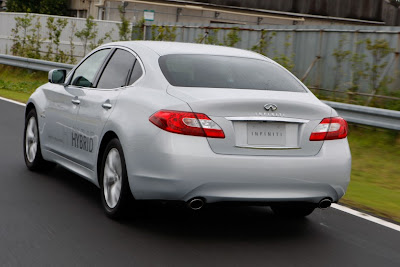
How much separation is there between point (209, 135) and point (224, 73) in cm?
94

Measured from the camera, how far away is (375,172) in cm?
1084

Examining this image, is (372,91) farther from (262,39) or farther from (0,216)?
(0,216)

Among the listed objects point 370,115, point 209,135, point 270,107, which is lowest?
point 370,115

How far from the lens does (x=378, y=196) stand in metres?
8.63

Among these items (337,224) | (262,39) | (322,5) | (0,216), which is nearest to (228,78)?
(337,224)

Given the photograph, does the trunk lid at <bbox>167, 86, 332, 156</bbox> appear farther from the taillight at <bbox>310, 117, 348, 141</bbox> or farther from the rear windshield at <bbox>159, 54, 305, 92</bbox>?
the rear windshield at <bbox>159, 54, 305, 92</bbox>

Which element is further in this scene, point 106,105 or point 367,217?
point 367,217

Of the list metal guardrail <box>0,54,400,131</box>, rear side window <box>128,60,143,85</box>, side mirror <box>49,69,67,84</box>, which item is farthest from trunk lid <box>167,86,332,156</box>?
metal guardrail <box>0,54,400,131</box>

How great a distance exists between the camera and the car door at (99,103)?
681 cm

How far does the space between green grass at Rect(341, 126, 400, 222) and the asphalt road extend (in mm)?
704

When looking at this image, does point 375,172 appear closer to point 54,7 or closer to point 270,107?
point 270,107

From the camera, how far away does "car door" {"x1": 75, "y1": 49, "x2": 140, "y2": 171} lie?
681 centimetres

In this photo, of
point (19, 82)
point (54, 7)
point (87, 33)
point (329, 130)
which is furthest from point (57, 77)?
point (54, 7)

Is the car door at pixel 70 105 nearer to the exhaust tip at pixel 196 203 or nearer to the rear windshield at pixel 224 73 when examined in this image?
the rear windshield at pixel 224 73
